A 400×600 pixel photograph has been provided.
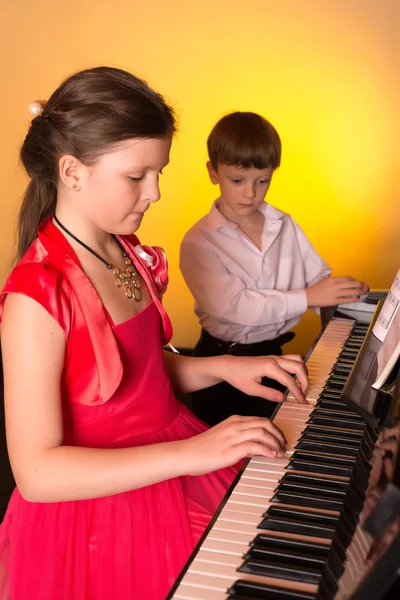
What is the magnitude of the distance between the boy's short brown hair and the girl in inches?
42.0

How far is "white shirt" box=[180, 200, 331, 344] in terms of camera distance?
8.86 ft

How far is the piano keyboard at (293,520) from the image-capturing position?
3.37 ft

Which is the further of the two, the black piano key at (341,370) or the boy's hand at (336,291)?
the boy's hand at (336,291)

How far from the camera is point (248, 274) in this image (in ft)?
→ 9.28

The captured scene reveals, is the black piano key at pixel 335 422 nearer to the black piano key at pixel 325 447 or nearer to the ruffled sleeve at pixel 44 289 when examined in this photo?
the black piano key at pixel 325 447

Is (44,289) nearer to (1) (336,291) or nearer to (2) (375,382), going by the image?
(2) (375,382)

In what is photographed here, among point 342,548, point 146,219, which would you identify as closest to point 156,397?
point 342,548

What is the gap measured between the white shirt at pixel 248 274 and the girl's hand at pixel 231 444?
132 cm

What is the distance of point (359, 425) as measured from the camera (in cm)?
150

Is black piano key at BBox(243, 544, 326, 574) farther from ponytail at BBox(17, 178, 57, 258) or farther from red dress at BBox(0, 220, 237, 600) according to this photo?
ponytail at BBox(17, 178, 57, 258)

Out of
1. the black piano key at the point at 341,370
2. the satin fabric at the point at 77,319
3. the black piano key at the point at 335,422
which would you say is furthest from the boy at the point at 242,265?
the satin fabric at the point at 77,319

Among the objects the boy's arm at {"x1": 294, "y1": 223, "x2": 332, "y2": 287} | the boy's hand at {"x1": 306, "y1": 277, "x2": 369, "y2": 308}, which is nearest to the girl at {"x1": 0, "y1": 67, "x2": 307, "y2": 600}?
the boy's hand at {"x1": 306, "y1": 277, "x2": 369, "y2": 308}

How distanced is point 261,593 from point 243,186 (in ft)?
6.14

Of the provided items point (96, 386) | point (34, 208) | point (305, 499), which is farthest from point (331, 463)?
point (34, 208)
